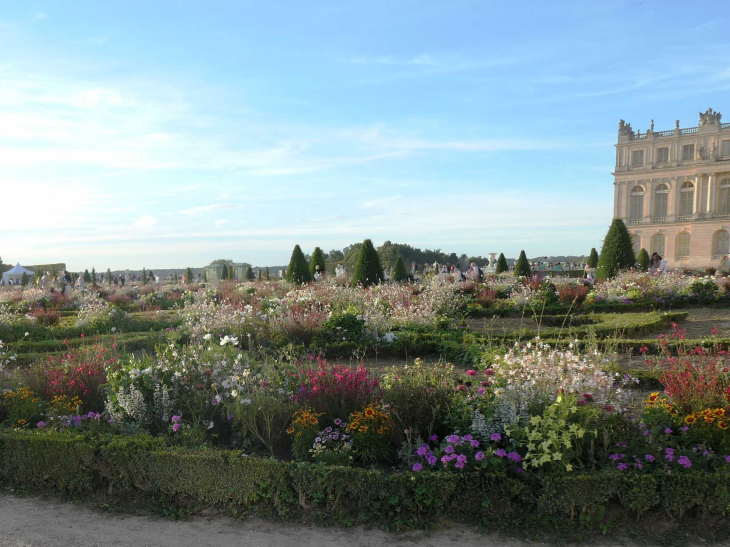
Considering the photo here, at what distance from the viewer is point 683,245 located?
40812mm

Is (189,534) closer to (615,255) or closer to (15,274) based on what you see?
(615,255)

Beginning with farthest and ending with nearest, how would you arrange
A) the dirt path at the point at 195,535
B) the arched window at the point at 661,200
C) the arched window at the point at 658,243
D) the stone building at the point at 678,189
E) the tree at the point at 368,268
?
the arched window at the point at 661,200, the arched window at the point at 658,243, the stone building at the point at 678,189, the tree at the point at 368,268, the dirt path at the point at 195,535

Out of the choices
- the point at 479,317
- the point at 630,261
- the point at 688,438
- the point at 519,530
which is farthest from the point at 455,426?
the point at 630,261

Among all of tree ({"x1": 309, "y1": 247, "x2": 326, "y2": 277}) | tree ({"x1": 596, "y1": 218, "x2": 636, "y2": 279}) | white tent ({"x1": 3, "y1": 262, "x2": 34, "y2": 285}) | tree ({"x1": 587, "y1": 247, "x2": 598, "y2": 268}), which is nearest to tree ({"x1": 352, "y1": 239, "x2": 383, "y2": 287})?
tree ({"x1": 309, "y1": 247, "x2": 326, "y2": 277})

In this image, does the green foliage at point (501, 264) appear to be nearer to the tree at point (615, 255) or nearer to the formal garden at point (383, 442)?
the tree at point (615, 255)

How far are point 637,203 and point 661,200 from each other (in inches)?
68.0

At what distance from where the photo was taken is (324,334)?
301 inches

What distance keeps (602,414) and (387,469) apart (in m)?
1.44

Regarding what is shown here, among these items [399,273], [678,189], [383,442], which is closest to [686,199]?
[678,189]

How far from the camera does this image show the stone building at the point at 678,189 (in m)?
39.0

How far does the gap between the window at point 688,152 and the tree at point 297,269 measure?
36.0 meters

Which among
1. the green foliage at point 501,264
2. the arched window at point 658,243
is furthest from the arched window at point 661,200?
the green foliage at point 501,264

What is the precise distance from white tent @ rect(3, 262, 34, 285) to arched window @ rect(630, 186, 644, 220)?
4484cm

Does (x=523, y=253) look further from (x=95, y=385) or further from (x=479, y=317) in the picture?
(x=95, y=385)
